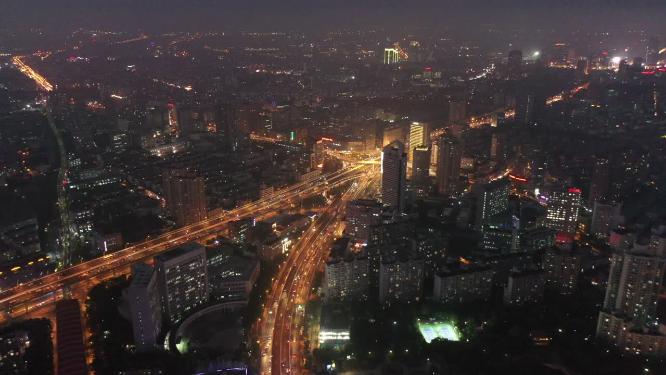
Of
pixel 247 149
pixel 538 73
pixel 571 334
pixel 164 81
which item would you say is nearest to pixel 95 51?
pixel 164 81

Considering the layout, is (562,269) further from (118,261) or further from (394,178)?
(118,261)

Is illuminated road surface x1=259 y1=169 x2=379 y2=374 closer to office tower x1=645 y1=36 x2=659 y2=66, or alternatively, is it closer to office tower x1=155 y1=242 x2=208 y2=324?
office tower x1=155 y1=242 x2=208 y2=324

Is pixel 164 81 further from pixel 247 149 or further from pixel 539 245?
pixel 539 245

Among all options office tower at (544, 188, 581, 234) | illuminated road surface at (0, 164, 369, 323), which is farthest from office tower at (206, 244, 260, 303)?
office tower at (544, 188, 581, 234)

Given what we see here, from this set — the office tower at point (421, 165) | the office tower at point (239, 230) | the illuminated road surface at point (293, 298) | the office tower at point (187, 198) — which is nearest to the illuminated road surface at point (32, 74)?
the office tower at point (187, 198)

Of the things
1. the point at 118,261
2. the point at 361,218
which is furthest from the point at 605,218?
the point at 118,261
